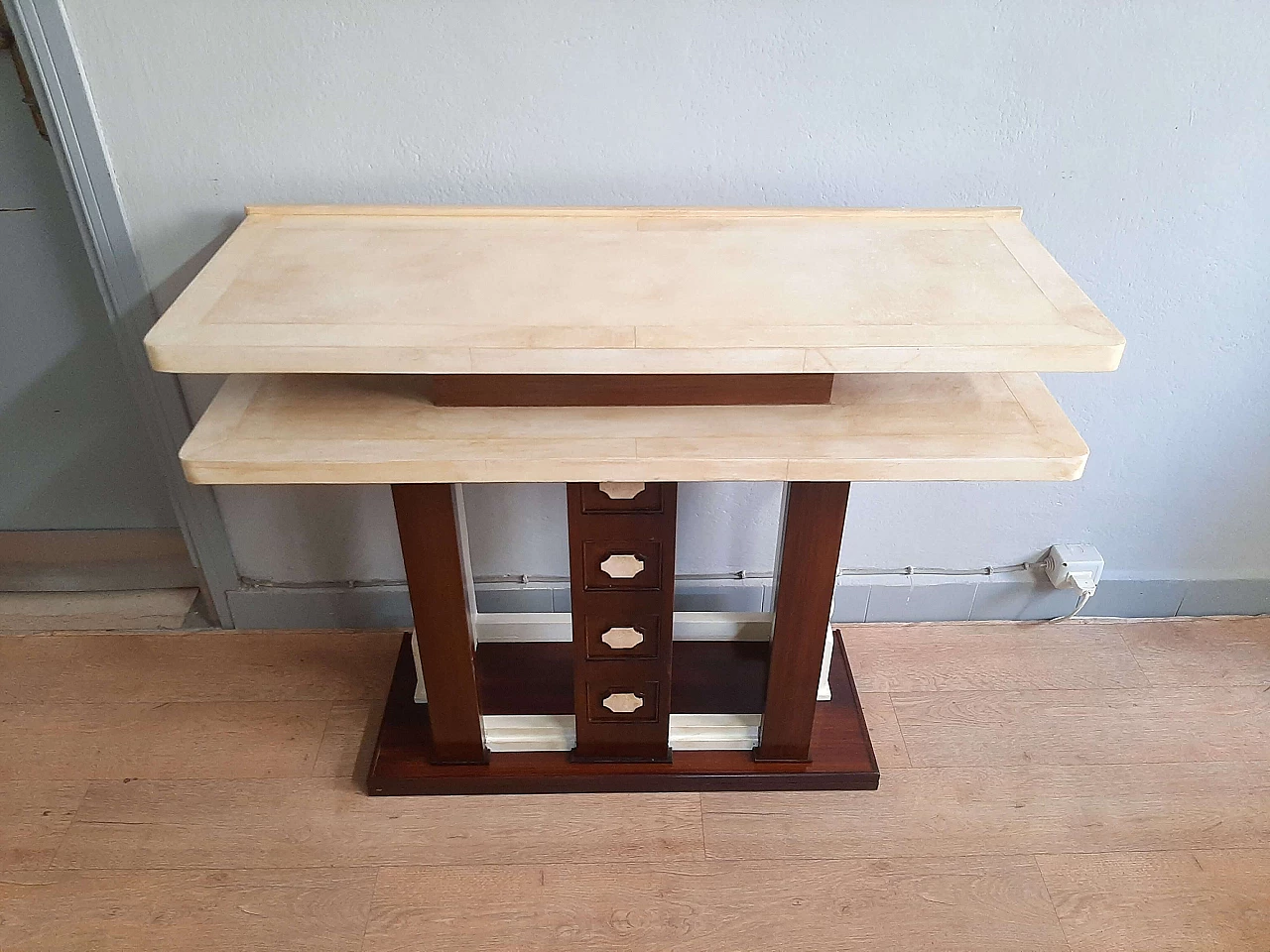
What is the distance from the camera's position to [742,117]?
1306 millimetres

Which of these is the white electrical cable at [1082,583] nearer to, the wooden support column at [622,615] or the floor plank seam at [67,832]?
the wooden support column at [622,615]

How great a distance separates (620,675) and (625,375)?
1.74 feet

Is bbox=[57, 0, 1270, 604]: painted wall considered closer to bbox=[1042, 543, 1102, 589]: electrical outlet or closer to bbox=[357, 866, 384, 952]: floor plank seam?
bbox=[1042, 543, 1102, 589]: electrical outlet

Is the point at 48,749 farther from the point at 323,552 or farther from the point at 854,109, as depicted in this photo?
the point at 854,109

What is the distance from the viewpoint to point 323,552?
172 centimetres

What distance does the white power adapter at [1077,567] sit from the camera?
1.71m

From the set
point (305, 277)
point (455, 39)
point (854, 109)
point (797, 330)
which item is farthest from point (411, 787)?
point (854, 109)

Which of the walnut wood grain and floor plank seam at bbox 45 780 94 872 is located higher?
the walnut wood grain

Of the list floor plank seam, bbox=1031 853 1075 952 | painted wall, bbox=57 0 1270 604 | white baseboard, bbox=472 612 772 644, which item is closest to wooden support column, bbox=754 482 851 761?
white baseboard, bbox=472 612 772 644

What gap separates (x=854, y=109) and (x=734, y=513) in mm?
723

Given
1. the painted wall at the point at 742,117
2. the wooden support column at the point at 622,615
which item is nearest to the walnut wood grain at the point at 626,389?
the wooden support column at the point at 622,615

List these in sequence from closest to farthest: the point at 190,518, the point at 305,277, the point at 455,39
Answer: the point at 305,277
the point at 455,39
the point at 190,518

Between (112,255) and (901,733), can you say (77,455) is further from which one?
(901,733)

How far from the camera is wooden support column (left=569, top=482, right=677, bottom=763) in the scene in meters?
1.21
